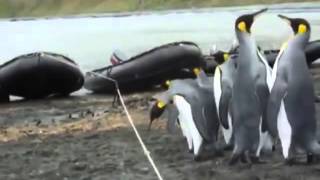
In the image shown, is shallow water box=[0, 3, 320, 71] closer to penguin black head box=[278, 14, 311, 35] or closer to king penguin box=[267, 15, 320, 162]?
penguin black head box=[278, 14, 311, 35]

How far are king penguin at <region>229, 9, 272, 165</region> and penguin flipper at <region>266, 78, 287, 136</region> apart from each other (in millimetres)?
141

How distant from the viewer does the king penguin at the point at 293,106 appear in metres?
6.62

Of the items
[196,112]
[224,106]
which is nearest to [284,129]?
[224,106]

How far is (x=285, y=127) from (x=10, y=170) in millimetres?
2568

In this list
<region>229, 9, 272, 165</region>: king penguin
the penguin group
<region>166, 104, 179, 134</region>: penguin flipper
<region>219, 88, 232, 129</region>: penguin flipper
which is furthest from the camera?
<region>166, 104, 179, 134</region>: penguin flipper

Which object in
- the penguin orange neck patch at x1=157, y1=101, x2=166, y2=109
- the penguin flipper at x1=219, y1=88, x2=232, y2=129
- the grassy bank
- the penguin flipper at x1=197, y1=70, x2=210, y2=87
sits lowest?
the grassy bank

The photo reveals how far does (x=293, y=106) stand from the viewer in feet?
21.8

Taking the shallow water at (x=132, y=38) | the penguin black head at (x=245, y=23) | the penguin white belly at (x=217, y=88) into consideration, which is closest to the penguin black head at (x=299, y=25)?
the penguin black head at (x=245, y=23)

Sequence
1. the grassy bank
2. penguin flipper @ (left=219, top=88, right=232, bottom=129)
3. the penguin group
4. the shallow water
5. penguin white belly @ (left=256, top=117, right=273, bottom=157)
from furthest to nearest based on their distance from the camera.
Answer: the grassy bank, the shallow water, penguin flipper @ (left=219, top=88, right=232, bottom=129), penguin white belly @ (left=256, top=117, right=273, bottom=157), the penguin group

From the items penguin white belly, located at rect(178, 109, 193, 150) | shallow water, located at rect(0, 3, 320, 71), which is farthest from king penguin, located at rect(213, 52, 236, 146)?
shallow water, located at rect(0, 3, 320, 71)

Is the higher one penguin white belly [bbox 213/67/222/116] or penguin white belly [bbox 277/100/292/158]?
penguin white belly [bbox 213/67/222/116]

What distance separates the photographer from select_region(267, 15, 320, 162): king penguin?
6617 mm

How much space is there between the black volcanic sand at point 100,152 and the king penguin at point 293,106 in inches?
6.5

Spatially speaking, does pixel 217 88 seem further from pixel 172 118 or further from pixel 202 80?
pixel 172 118
